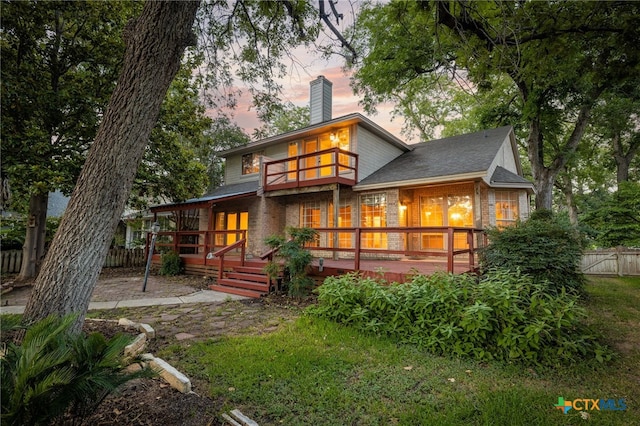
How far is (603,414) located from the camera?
2562mm

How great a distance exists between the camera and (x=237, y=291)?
7770 millimetres

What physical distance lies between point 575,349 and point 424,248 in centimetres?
765

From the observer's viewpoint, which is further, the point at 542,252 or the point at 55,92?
the point at 55,92

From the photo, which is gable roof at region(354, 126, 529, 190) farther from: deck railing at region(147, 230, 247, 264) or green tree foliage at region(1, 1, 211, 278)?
green tree foliage at region(1, 1, 211, 278)

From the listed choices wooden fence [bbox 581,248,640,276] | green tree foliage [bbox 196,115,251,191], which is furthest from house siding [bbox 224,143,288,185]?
wooden fence [bbox 581,248,640,276]

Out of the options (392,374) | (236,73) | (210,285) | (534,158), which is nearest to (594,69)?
(392,374)

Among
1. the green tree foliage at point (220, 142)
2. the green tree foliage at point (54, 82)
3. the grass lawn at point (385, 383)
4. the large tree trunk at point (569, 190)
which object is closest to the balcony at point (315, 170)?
the green tree foliage at point (54, 82)

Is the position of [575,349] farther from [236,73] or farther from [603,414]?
[236,73]

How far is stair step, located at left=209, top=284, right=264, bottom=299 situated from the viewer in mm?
7324

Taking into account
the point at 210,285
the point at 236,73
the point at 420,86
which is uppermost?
the point at 420,86

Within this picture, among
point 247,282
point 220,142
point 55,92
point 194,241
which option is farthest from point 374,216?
point 220,142

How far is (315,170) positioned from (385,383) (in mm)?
10361

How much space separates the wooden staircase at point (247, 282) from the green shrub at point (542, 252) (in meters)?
5.13

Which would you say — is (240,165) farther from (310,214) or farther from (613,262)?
(613,262)
